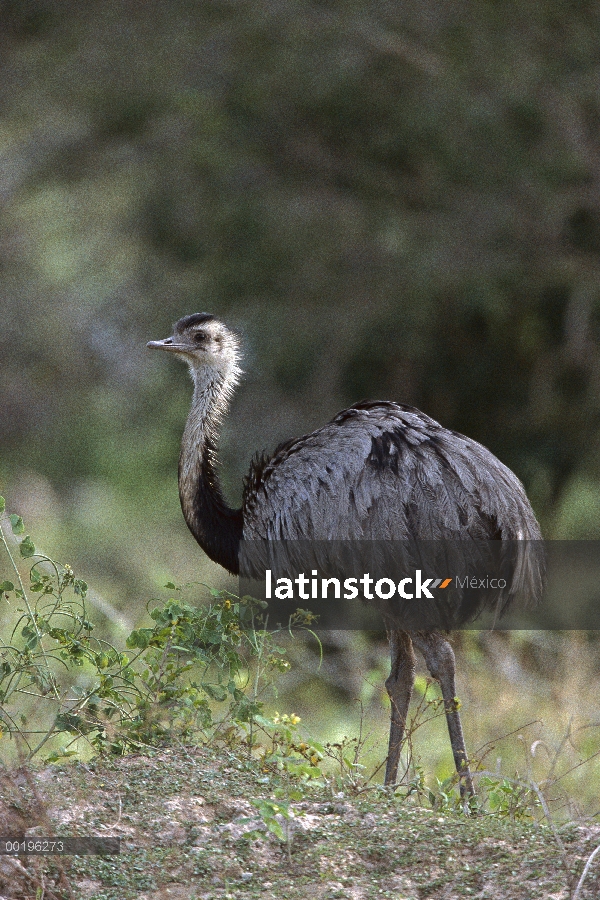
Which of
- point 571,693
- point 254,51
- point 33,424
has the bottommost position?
point 571,693

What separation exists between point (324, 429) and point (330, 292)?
3469 millimetres

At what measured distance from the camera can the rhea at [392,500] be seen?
4.52m

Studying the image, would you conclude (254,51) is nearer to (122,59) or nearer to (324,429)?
(122,59)

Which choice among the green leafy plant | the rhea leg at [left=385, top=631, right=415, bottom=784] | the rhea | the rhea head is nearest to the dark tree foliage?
the rhea head

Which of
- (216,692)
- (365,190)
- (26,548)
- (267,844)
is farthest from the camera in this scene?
(365,190)

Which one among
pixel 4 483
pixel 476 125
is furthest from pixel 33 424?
pixel 476 125

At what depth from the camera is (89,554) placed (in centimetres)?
888

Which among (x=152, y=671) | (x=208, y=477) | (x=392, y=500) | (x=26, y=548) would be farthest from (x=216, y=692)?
(x=208, y=477)

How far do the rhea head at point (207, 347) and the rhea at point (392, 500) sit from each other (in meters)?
0.59

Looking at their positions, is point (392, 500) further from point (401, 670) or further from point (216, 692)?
point (216, 692)

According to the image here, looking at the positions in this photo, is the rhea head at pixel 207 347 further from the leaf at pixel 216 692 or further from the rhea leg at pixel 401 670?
the leaf at pixel 216 692

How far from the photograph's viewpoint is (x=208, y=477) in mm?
5348

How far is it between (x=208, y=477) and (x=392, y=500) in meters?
1.06

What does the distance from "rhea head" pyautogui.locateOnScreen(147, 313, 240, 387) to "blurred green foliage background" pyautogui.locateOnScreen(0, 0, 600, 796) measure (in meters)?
2.29
